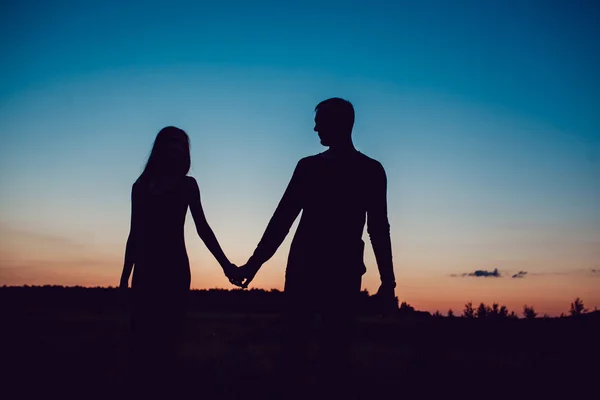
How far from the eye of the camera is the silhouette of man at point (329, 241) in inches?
157

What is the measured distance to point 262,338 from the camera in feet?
55.2

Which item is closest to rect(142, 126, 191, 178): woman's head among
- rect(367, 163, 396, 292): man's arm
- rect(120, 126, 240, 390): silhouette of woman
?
rect(120, 126, 240, 390): silhouette of woman

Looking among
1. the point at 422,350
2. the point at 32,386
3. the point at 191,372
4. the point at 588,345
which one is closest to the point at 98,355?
the point at 191,372

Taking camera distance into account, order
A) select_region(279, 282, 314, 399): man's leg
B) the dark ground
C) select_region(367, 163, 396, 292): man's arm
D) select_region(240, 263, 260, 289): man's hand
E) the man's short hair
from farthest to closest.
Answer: the dark ground → select_region(240, 263, 260, 289): man's hand → select_region(367, 163, 396, 292): man's arm → the man's short hair → select_region(279, 282, 314, 399): man's leg

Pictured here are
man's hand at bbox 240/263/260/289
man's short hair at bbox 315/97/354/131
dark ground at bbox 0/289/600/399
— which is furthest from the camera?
dark ground at bbox 0/289/600/399

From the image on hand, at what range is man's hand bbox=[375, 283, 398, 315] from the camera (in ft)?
14.8

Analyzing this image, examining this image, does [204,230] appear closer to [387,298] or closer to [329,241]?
[329,241]

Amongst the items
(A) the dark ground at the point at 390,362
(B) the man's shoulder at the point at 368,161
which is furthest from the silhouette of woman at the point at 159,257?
(B) the man's shoulder at the point at 368,161

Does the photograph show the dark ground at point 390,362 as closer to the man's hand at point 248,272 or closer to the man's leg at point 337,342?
the man's leg at point 337,342

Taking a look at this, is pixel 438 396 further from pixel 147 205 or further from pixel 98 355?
pixel 98 355

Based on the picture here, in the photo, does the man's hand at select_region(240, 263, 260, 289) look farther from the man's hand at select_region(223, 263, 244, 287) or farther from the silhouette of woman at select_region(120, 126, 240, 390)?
the silhouette of woman at select_region(120, 126, 240, 390)

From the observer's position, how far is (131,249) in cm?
452

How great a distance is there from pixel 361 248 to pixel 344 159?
2.48ft

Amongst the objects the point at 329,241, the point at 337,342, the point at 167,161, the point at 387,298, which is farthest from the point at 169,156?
the point at 387,298
